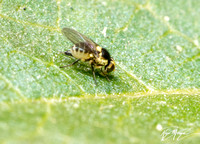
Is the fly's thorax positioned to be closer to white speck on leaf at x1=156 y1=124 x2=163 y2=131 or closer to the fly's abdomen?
the fly's abdomen

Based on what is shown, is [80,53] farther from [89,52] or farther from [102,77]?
[102,77]

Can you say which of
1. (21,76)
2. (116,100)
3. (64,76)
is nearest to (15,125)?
(21,76)

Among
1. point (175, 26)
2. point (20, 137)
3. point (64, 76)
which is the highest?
point (175, 26)

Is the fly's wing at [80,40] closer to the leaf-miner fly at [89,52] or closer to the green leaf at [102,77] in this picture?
the leaf-miner fly at [89,52]

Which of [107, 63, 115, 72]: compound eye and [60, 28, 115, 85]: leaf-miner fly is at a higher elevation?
[60, 28, 115, 85]: leaf-miner fly

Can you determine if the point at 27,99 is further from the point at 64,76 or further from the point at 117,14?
the point at 117,14

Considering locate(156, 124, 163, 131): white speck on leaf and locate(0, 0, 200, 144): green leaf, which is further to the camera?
locate(156, 124, 163, 131): white speck on leaf

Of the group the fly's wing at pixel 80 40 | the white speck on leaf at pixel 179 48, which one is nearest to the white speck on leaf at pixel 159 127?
the fly's wing at pixel 80 40

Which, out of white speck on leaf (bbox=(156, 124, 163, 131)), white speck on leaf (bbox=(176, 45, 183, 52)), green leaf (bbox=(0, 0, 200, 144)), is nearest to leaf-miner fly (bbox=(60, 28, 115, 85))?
green leaf (bbox=(0, 0, 200, 144))
